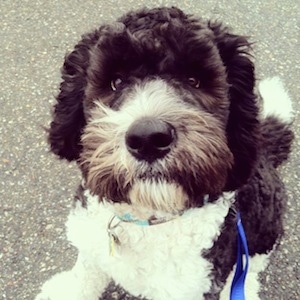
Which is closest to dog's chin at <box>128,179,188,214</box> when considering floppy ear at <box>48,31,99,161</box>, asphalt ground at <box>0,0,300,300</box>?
floppy ear at <box>48,31,99,161</box>

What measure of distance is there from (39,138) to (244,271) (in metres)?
1.42

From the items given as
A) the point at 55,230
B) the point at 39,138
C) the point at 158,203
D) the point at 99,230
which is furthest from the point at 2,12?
the point at 158,203

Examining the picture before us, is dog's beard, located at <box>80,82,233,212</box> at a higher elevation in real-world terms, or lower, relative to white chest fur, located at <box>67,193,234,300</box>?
higher

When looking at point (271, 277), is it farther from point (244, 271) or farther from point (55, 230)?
point (55, 230)

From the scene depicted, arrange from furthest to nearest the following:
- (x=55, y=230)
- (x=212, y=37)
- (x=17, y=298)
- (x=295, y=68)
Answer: (x=295, y=68), (x=55, y=230), (x=17, y=298), (x=212, y=37)

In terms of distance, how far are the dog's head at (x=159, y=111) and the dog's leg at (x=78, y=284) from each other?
0.57m

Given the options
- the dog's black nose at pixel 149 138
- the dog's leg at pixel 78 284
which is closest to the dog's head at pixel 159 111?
the dog's black nose at pixel 149 138

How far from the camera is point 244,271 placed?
2.37 metres

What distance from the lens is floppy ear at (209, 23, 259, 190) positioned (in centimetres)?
215

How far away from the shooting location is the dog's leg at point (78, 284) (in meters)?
2.63

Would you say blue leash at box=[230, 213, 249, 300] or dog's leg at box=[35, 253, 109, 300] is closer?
blue leash at box=[230, 213, 249, 300]

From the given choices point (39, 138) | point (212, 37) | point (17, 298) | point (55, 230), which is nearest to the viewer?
point (212, 37)

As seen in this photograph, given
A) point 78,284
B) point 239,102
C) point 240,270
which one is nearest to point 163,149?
point 239,102

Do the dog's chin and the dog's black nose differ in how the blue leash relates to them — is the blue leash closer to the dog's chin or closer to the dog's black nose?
the dog's chin
